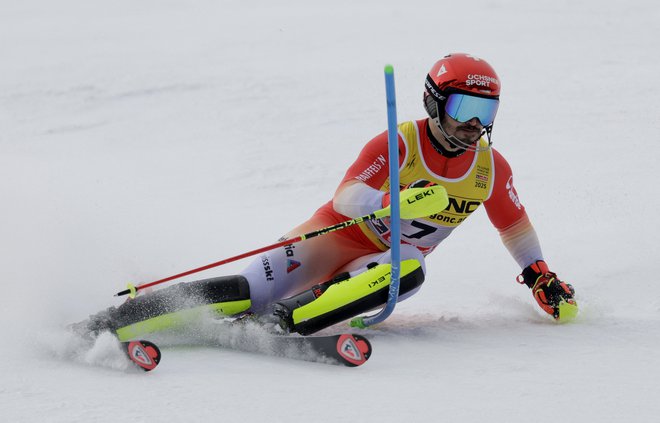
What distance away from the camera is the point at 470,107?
4.08m

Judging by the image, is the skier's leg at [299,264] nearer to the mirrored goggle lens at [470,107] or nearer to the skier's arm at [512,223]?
the skier's arm at [512,223]

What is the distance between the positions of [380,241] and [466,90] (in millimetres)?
876

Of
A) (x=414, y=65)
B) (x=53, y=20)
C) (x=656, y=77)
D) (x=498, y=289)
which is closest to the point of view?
(x=498, y=289)

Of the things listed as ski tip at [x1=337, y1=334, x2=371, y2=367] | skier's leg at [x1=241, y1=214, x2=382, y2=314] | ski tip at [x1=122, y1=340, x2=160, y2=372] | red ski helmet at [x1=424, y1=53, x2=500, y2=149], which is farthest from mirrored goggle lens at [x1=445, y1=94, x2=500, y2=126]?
ski tip at [x1=122, y1=340, x2=160, y2=372]

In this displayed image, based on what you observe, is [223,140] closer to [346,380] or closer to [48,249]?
[48,249]

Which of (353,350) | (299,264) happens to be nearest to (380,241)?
(299,264)

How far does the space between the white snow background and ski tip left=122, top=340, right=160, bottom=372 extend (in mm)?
52

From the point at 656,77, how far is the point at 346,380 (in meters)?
8.95

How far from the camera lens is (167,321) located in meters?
3.84

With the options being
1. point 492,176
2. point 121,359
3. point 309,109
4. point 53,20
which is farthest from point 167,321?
point 53,20

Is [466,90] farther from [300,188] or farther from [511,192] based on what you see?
[300,188]

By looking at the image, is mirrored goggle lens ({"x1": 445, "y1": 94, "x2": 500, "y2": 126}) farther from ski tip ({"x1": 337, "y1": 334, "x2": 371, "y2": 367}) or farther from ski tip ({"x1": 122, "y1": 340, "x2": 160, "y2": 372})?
ski tip ({"x1": 122, "y1": 340, "x2": 160, "y2": 372})

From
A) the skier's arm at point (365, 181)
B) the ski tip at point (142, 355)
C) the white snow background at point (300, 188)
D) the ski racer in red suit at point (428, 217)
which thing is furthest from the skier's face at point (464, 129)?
the ski tip at point (142, 355)

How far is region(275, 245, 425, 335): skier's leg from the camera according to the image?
3.81 m
